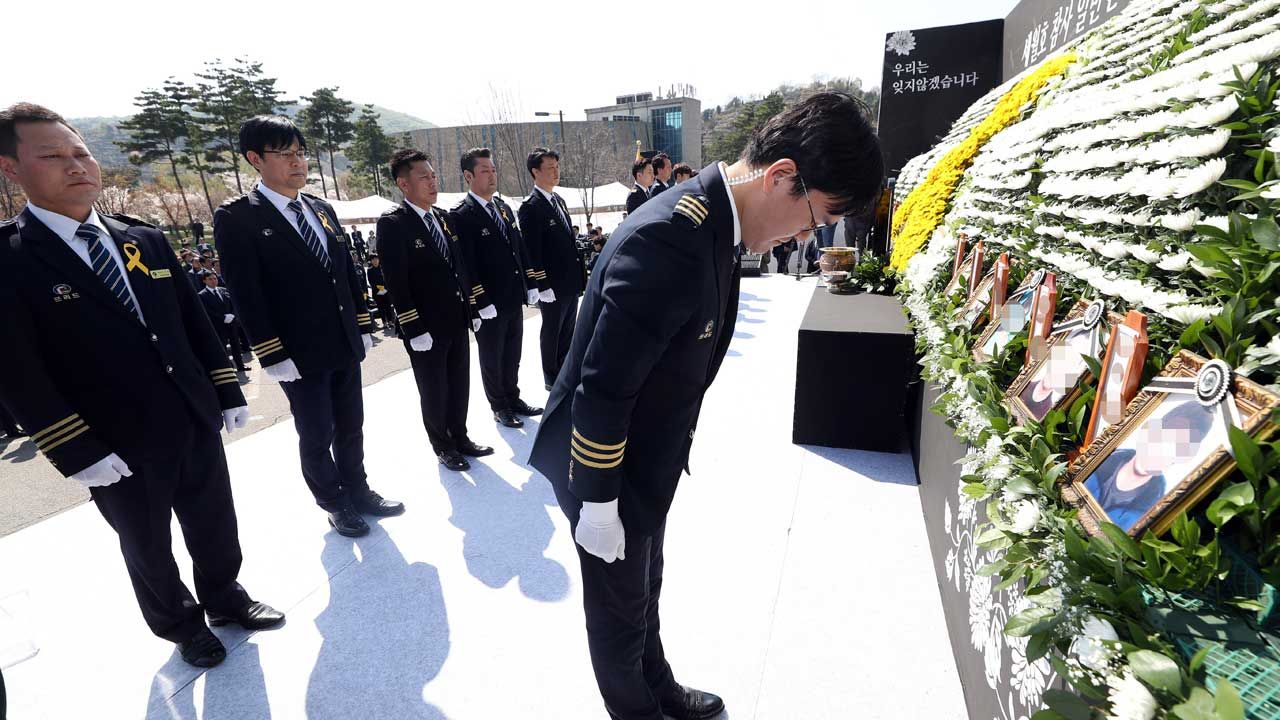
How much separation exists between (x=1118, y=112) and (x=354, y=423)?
12.2ft

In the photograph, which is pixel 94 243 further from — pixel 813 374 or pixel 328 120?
pixel 328 120

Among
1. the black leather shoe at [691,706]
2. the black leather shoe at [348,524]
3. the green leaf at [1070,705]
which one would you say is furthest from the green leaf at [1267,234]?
the black leather shoe at [348,524]

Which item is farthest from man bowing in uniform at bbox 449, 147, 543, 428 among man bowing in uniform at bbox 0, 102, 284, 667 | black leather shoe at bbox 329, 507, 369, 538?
man bowing in uniform at bbox 0, 102, 284, 667

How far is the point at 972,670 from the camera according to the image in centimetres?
194

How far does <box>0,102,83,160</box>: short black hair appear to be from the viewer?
190cm

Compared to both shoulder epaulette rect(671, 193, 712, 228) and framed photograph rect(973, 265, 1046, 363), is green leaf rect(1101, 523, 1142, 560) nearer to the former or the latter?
shoulder epaulette rect(671, 193, 712, 228)

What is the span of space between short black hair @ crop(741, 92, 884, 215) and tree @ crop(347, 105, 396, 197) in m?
51.8

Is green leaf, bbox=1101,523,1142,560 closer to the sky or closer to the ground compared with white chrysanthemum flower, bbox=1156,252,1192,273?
closer to the ground

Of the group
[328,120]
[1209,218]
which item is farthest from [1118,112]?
[328,120]

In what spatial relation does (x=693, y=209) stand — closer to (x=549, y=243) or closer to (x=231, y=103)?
(x=549, y=243)

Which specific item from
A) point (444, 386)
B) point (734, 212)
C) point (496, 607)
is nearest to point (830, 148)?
point (734, 212)

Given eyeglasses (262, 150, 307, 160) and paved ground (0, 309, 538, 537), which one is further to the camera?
paved ground (0, 309, 538, 537)

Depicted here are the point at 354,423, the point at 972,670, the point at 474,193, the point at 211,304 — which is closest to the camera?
the point at 972,670

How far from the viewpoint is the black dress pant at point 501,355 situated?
4.61 meters
